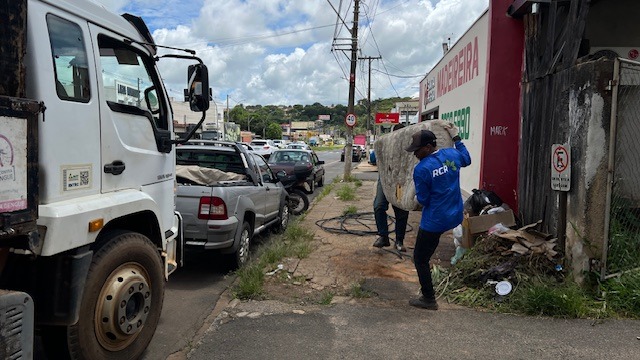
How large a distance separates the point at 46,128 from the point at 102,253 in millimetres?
866

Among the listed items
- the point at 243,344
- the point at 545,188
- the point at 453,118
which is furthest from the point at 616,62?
→ the point at 453,118

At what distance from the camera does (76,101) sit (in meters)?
2.88

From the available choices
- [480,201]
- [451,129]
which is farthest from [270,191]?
[480,201]

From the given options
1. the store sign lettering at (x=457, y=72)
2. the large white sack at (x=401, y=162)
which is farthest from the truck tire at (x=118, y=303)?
the store sign lettering at (x=457, y=72)

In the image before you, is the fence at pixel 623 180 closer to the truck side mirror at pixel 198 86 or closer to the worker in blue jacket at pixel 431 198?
the worker in blue jacket at pixel 431 198

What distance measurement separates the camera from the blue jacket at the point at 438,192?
459cm

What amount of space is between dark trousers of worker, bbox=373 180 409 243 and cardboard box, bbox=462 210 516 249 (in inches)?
41.3

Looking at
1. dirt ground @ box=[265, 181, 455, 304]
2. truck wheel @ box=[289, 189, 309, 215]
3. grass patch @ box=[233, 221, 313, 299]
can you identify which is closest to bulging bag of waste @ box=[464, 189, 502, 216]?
dirt ground @ box=[265, 181, 455, 304]

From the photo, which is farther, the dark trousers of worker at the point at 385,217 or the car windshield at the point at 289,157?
the car windshield at the point at 289,157

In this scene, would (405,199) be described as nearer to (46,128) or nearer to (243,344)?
(243,344)

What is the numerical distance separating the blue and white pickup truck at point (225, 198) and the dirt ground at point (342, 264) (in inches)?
29.3

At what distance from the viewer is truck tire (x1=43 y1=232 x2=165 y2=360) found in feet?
9.47

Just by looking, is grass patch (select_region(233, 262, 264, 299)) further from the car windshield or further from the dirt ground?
the car windshield

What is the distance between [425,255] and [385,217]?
2395 millimetres
